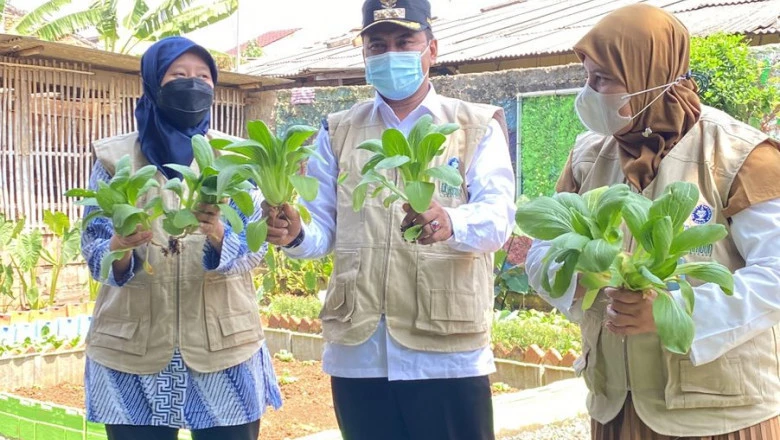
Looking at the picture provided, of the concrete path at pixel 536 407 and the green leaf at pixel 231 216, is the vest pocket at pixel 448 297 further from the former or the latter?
the concrete path at pixel 536 407

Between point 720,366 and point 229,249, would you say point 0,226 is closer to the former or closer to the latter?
point 229,249

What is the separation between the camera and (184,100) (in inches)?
107

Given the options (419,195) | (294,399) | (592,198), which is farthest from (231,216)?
(294,399)

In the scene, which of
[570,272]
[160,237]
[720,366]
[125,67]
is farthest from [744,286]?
[125,67]

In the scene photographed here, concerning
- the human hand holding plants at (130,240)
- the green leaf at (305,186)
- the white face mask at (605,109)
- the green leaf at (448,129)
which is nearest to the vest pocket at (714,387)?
the white face mask at (605,109)

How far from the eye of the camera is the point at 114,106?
1013 centimetres

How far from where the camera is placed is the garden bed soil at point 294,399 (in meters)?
5.08

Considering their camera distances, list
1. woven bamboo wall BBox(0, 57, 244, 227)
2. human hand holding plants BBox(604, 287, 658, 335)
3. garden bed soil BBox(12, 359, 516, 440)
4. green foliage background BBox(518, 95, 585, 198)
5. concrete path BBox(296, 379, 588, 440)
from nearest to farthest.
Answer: human hand holding plants BBox(604, 287, 658, 335)
concrete path BBox(296, 379, 588, 440)
garden bed soil BBox(12, 359, 516, 440)
green foliage background BBox(518, 95, 585, 198)
woven bamboo wall BBox(0, 57, 244, 227)

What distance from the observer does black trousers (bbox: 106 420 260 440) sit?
8.64 feet

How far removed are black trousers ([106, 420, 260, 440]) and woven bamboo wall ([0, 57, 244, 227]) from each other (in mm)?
7337

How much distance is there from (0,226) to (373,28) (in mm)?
6562

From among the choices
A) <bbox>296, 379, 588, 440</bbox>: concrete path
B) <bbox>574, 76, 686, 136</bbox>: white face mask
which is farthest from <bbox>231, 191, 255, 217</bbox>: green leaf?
<bbox>296, 379, 588, 440</bbox>: concrete path

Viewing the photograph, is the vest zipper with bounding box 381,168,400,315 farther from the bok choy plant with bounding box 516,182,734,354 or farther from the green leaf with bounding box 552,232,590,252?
the green leaf with bounding box 552,232,590,252

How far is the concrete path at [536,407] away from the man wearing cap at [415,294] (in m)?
2.17
